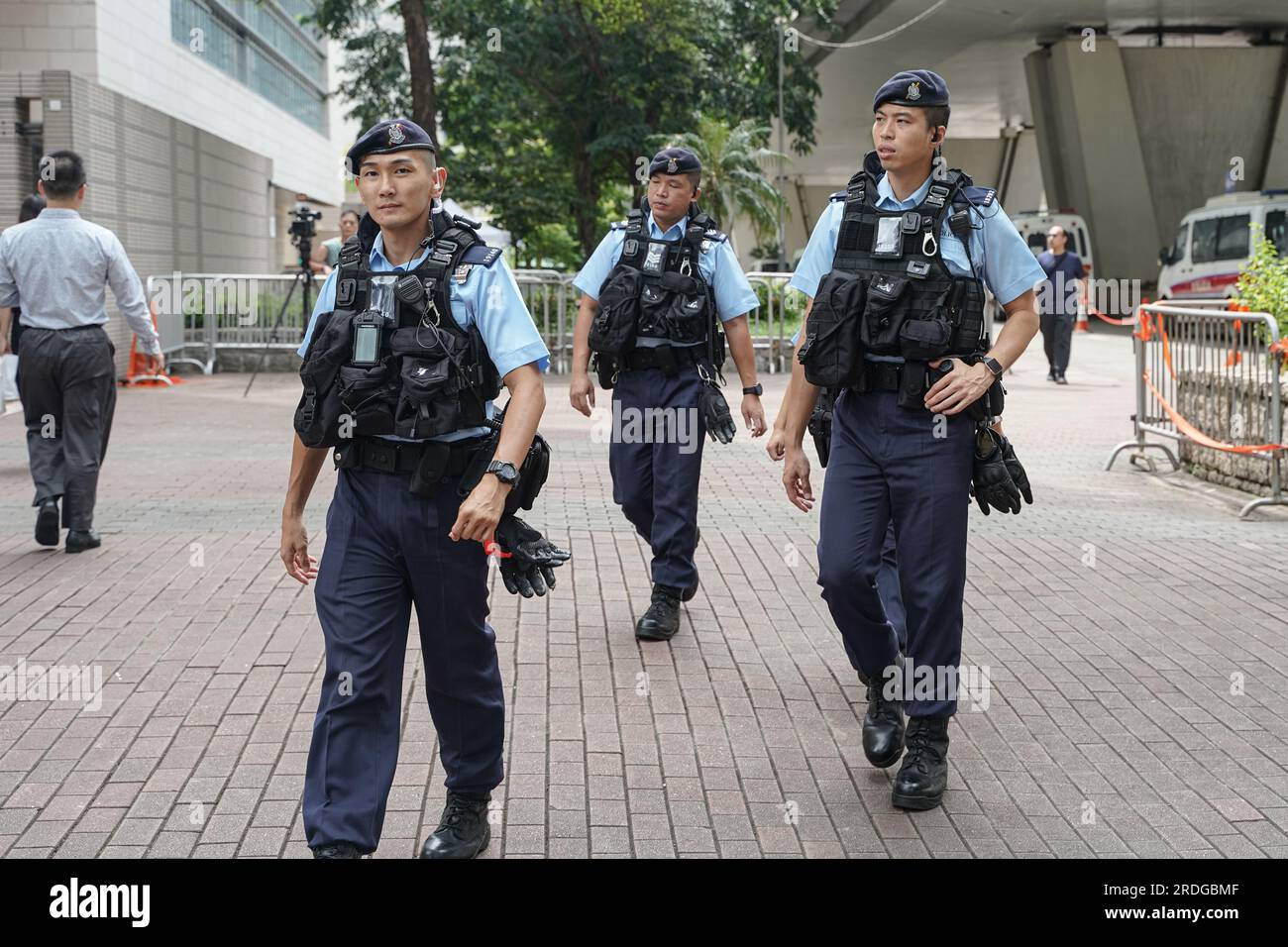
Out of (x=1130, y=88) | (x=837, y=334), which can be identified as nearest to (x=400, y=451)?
(x=837, y=334)

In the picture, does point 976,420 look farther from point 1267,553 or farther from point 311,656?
point 1267,553

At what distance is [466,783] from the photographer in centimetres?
405

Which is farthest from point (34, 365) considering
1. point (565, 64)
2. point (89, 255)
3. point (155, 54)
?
point (565, 64)

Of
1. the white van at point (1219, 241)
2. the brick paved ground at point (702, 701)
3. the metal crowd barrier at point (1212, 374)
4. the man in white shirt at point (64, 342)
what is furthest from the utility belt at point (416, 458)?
the white van at point (1219, 241)

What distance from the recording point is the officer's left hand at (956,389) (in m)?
4.46

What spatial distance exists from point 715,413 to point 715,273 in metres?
0.62

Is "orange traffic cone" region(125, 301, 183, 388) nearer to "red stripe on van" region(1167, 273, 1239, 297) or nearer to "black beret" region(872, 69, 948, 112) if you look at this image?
"black beret" region(872, 69, 948, 112)

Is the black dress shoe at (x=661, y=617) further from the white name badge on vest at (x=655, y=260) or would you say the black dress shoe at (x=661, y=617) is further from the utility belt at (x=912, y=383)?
the utility belt at (x=912, y=383)

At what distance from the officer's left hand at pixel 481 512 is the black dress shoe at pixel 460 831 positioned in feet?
2.66

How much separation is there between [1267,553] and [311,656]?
524 centimetres

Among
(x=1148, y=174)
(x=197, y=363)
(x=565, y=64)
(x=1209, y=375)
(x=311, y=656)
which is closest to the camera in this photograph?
(x=311, y=656)

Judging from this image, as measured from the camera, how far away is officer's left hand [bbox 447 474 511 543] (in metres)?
3.65

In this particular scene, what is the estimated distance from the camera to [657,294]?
6.53 metres

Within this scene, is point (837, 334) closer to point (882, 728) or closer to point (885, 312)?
point (885, 312)
